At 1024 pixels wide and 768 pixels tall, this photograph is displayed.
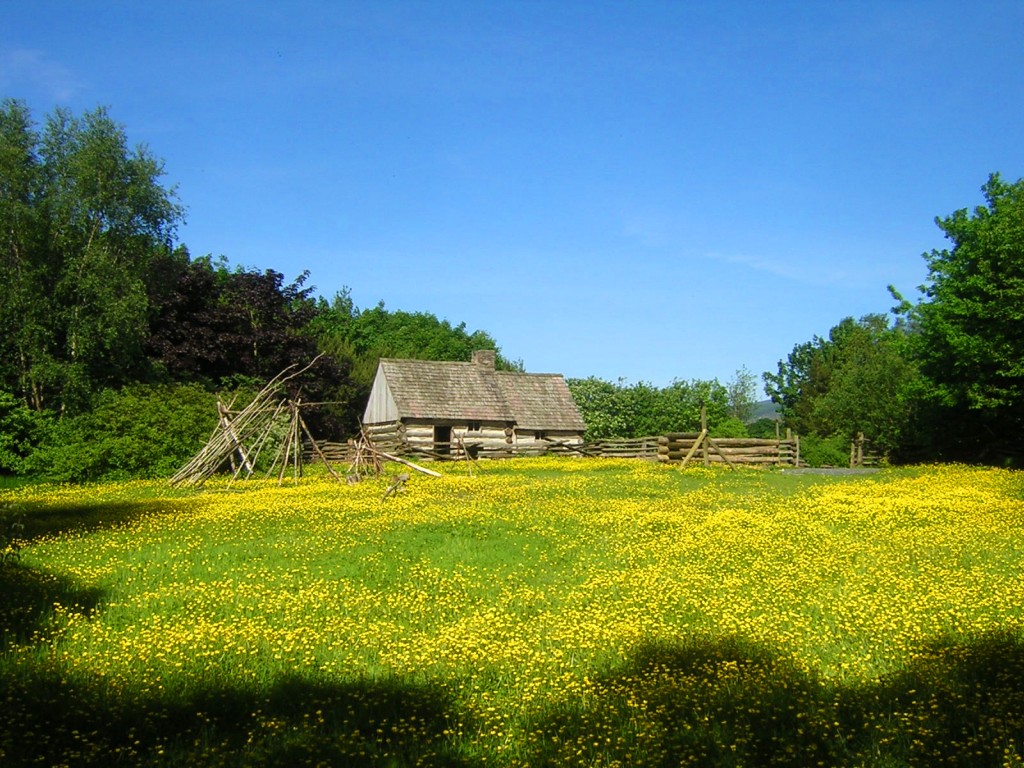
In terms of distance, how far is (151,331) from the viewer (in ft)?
142

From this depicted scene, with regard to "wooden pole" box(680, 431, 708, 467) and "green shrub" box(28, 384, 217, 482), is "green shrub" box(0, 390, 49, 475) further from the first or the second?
"wooden pole" box(680, 431, 708, 467)

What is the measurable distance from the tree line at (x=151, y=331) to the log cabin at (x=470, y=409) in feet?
17.1

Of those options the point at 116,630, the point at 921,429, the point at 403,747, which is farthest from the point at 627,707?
the point at 921,429

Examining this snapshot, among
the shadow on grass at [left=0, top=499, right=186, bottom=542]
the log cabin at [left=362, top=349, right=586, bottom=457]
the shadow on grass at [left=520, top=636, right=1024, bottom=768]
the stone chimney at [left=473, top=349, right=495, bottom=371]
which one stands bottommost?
the shadow on grass at [left=520, top=636, right=1024, bottom=768]

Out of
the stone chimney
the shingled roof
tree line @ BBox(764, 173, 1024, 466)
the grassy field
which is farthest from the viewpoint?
the stone chimney

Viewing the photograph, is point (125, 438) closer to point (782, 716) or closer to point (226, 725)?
point (226, 725)

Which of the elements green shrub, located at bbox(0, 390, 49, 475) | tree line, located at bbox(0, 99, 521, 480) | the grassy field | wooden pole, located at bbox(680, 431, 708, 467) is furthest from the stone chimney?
the grassy field

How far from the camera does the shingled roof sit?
5094 centimetres

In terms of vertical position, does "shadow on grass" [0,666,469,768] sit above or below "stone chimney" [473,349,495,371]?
below

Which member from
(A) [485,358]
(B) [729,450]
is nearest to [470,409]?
(A) [485,358]

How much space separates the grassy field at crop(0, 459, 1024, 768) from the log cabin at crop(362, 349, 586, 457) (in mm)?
32453

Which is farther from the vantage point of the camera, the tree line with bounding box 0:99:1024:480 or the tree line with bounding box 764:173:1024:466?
the tree line with bounding box 764:173:1024:466

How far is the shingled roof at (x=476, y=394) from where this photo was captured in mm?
50938

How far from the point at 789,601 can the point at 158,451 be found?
24.8m
